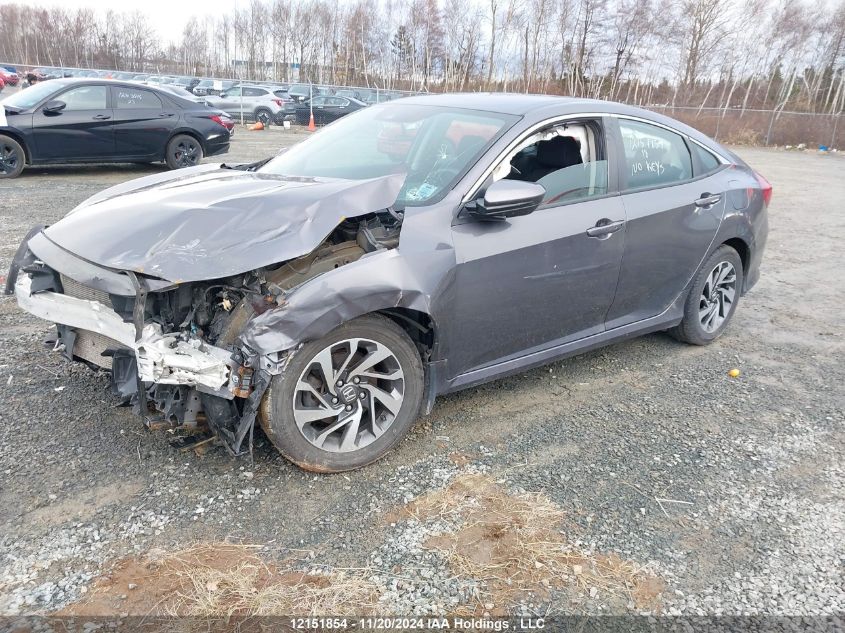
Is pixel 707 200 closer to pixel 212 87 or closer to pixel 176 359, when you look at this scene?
pixel 176 359

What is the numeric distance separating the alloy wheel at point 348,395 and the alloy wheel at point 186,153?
9826 mm

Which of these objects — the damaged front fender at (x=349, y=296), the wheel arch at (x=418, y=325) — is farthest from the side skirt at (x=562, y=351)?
the damaged front fender at (x=349, y=296)

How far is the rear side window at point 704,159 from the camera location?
4.53 meters

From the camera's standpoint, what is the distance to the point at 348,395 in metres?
2.98

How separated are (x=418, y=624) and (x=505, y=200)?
1917mm

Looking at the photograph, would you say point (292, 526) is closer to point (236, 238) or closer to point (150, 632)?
point (150, 632)

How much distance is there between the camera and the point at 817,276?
23.2 feet

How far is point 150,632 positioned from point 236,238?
1.55m

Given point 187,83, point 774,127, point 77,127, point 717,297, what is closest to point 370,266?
point 717,297

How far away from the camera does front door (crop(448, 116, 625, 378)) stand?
3.24 meters

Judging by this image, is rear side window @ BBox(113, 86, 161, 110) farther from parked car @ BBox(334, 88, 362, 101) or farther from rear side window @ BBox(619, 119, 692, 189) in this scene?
parked car @ BBox(334, 88, 362, 101)

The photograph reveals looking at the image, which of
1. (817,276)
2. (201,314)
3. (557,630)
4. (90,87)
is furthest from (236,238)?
(90,87)

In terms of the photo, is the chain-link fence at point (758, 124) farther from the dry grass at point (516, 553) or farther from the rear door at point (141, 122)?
the dry grass at point (516, 553)

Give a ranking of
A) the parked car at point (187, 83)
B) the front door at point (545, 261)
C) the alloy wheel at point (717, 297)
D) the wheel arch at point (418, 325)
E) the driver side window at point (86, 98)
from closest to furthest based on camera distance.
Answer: the wheel arch at point (418, 325)
the front door at point (545, 261)
the alloy wheel at point (717, 297)
the driver side window at point (86, 98)
the parked car at point (187, 83)
